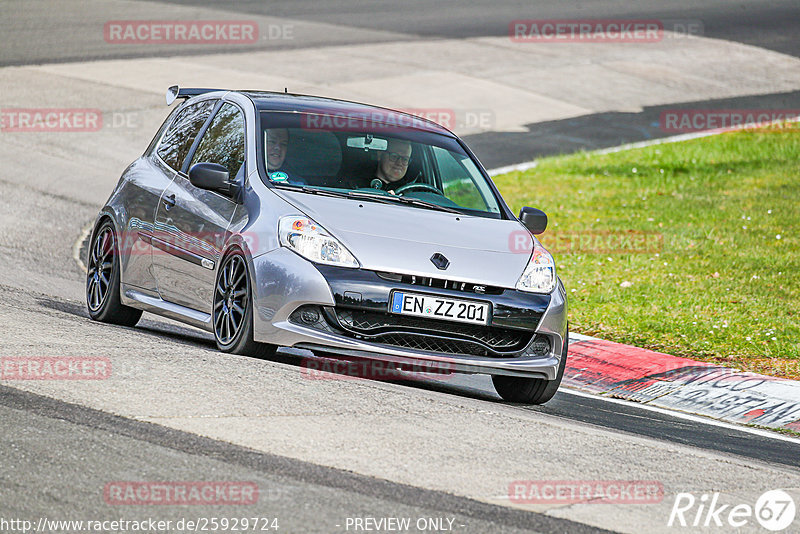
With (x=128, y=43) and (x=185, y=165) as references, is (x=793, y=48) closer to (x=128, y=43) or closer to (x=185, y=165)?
(x=128, y=43)

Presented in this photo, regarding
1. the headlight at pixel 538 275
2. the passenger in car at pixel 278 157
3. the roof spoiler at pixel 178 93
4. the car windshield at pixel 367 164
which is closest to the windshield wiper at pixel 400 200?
the car windshield at pixel 367 164

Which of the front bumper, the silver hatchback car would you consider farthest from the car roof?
the front bumper

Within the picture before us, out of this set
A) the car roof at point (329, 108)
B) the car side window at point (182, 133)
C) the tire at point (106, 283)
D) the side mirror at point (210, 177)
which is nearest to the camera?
the side mirror at point (210, 177)

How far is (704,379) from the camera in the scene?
9648mm

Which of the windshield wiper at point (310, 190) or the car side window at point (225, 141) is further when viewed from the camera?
the car side window at point (225, 141)

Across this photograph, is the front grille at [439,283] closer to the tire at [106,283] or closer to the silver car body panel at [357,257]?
the silver car body panel at [357,257]

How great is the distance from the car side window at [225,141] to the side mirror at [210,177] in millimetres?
308

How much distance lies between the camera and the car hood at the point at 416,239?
752 centimetres

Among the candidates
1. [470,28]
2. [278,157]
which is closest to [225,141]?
[278,157]

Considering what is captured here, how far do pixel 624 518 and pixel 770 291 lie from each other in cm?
765

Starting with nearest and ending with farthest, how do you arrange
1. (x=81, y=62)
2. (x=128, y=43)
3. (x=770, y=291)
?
(x=770, y=291), (x=81, y=62), (x=128, y=43)

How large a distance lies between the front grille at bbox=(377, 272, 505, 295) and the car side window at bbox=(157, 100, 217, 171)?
2.33 meters

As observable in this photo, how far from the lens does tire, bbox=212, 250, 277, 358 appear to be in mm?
7672

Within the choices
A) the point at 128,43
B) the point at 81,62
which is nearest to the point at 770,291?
the point at 81,62
